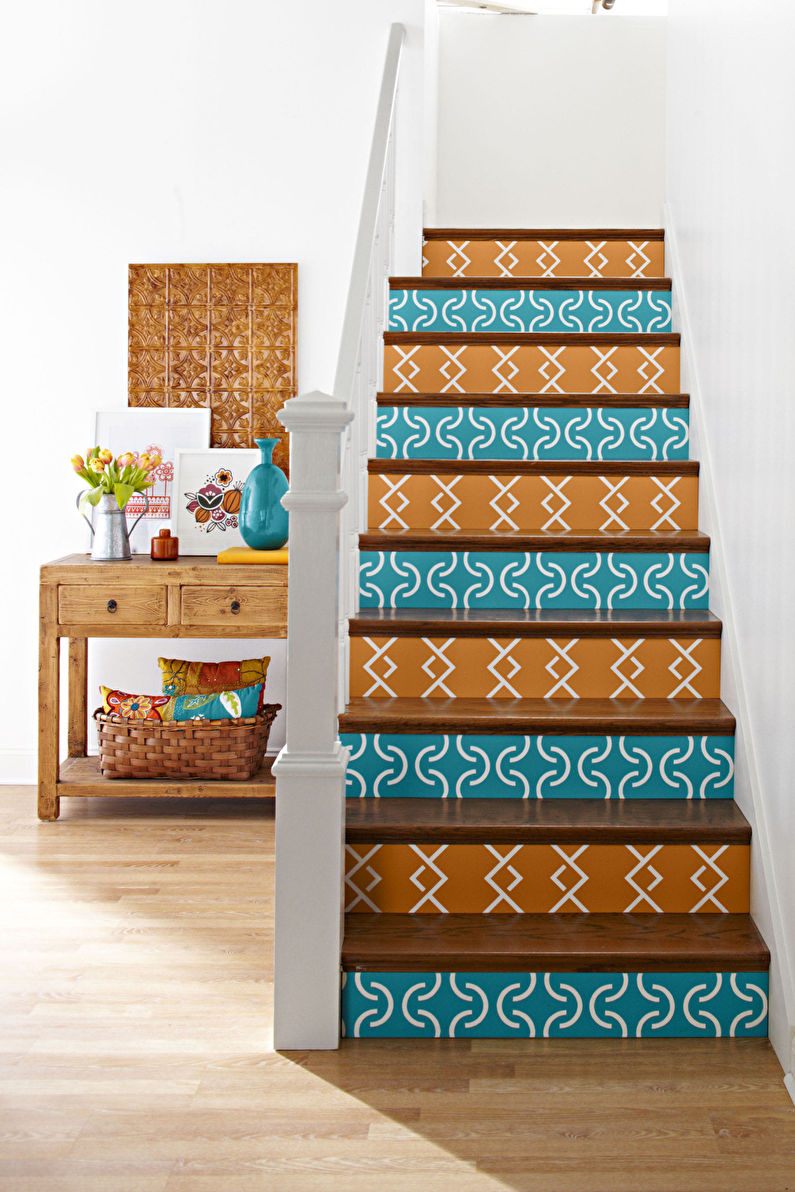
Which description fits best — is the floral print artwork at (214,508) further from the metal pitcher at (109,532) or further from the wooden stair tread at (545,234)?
the wooden stair tread at (545,234)

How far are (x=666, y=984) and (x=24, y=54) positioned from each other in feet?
12.1

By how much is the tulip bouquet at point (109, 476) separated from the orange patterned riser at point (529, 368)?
917 millimetres

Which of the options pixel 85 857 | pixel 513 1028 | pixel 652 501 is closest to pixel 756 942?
pixel 513 1028

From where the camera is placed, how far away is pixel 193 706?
12.3 ft

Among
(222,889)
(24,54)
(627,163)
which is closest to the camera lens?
(222,889)

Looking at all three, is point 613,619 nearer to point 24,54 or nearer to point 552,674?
point 552,674

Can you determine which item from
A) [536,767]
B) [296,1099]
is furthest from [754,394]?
[296,1099]

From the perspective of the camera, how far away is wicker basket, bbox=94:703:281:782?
3697mm

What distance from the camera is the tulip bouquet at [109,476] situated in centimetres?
378

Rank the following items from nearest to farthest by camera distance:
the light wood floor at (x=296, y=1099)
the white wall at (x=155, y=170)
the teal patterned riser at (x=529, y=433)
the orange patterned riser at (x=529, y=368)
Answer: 1. the light wood floor at (x=296, y=1099)
2. the teal patterned riser at (x=529, y=433)
3. the orange patterned riser at (x=529, y=368)
4. the white wall at (x=155, y=170)

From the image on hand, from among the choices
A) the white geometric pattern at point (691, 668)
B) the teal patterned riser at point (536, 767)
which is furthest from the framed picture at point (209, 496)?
the white geometric pattern at point (691, 668)

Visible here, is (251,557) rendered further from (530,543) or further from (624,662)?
(624,662)

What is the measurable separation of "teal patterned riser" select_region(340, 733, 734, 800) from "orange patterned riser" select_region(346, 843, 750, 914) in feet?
0.70

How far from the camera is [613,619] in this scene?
2.76m
